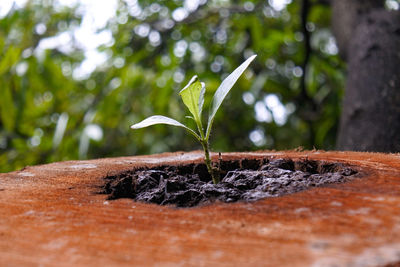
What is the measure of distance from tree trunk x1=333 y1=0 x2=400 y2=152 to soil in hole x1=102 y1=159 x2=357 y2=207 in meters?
0.86

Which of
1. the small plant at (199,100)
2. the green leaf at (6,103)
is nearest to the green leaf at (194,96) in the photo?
the small plant at (199,100)

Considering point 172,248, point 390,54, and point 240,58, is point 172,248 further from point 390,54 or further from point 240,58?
point 240,58

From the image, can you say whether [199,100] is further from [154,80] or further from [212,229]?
[154,80]

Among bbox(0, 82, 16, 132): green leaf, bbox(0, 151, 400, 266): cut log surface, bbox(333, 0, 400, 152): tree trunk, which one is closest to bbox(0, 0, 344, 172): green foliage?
bbox(0, 82, 16, 132): green leaf

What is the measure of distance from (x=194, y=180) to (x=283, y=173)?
0.16 m

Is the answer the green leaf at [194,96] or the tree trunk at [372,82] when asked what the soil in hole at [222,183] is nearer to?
the green leaf at [194,96]

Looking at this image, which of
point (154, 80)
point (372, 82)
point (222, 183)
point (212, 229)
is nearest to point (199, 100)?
point (222, 183)

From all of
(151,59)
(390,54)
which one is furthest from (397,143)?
(151,59)

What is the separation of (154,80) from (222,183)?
59.5 inches

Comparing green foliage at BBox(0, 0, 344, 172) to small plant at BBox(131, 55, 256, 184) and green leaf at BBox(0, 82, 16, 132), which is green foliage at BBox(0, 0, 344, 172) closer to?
green leaf at BBox(0, 82, 16, 132)

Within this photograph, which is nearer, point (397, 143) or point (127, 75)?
point (397, 143)

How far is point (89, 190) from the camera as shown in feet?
2.21

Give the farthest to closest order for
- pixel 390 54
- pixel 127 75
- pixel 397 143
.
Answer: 1. pixel 127 75
2. pixel 390 54
3. pixel 397 143

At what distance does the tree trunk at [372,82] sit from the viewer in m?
1.52
